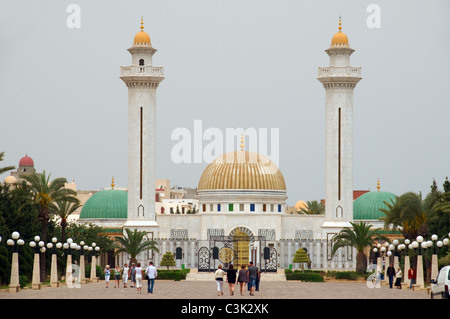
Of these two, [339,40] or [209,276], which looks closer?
[209,276]

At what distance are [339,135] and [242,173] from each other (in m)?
10.5

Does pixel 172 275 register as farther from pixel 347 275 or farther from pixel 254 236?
pixel 254 236

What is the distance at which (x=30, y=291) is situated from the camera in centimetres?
4766

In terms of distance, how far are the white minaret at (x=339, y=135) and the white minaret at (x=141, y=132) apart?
12.2 metres

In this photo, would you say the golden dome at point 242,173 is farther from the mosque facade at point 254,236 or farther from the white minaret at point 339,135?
the white minaret at point 339,135

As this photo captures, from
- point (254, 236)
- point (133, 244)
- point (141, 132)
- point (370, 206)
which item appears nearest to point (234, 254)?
point (254, 236)

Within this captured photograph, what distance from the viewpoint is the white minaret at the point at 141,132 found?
79.8m

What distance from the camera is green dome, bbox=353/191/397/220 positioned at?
93.5 metres

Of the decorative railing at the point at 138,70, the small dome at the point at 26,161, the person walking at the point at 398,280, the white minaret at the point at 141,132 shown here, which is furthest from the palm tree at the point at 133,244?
the small dome at the point at 26,161

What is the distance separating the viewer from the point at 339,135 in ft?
265

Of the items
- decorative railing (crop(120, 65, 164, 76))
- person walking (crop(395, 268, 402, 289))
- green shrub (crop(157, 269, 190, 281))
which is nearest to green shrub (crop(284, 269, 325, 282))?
green shrub (crop(157, 269, 190, 281))

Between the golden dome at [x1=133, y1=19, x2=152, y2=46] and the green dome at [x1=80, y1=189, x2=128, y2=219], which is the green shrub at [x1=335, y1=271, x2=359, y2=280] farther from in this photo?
the green dome at [x1=80, y1=189, x2=128, y2=219]

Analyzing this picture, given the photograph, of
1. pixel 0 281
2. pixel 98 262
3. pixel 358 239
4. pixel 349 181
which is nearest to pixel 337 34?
pixel 349 181
